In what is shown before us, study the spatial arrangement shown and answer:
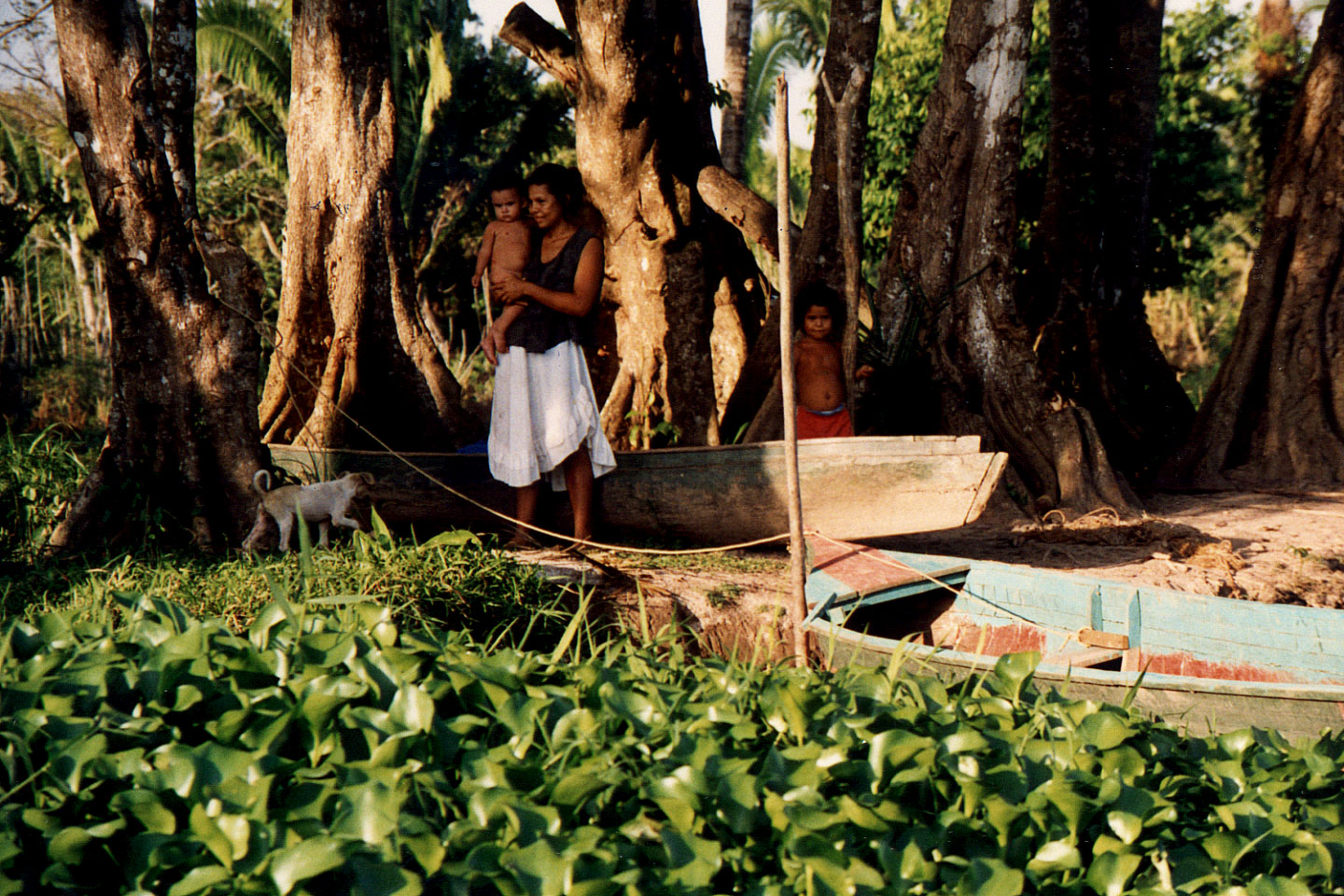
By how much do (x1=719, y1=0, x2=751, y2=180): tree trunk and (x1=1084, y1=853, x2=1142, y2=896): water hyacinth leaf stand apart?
10018 millimetres

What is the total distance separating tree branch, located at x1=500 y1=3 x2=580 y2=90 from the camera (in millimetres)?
7711

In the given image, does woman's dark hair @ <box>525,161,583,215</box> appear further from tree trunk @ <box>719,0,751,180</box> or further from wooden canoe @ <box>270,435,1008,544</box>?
tree trunk @ <box>719,0,751,180</box>

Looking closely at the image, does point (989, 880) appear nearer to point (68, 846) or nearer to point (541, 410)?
point (68, 846)

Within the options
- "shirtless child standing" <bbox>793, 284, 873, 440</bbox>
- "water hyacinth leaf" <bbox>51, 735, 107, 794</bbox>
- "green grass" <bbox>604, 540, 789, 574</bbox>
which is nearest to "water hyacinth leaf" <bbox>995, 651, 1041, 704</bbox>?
"water hyacinth leaf" <bbox>51, 735, 107, 794</bbox>

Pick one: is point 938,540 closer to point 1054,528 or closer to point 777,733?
point 1054,528

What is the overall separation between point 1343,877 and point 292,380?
20.8ft

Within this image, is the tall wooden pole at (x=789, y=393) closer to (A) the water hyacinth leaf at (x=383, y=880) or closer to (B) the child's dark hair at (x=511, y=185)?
(B) the child's dark hair at (x=511, y=185)

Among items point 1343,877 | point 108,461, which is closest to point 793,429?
point 1343,877

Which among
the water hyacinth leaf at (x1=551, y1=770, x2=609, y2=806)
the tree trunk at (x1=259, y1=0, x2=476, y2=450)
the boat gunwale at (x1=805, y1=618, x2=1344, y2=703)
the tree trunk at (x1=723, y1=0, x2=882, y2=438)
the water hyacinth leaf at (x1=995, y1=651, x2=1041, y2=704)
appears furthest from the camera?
the tree trunk at (x1=723, y1=0, x2=882, y2=438)

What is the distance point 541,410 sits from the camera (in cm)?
507

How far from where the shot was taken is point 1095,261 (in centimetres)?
816

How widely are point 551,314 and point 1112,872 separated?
12.4 ft

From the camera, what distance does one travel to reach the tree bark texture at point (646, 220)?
7051mm

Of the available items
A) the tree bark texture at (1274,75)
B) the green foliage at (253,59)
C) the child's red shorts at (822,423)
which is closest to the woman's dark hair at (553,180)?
the child's red shorts at (822,423)
